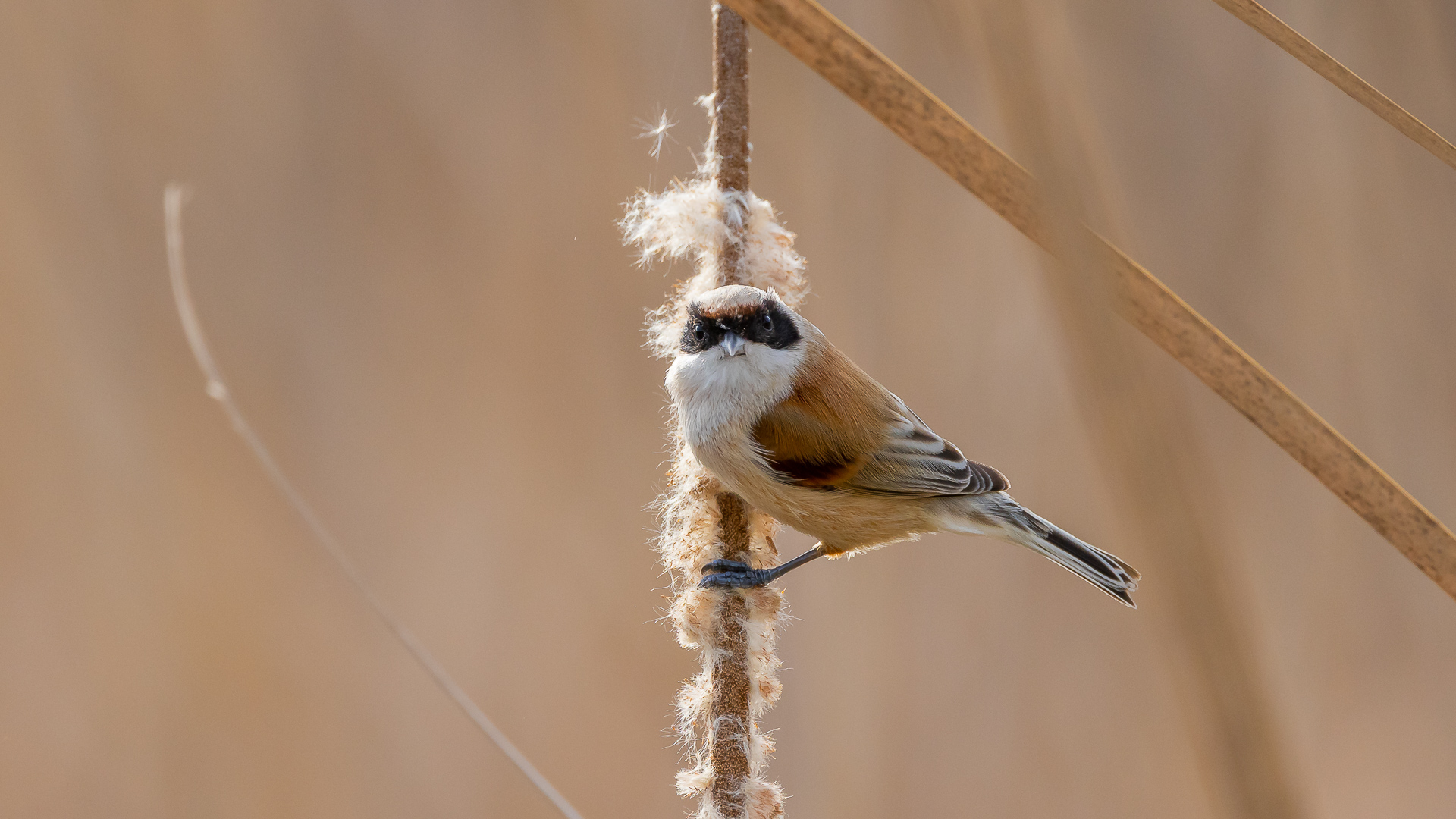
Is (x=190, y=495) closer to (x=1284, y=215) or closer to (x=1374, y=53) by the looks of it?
(x=1284, y=215)

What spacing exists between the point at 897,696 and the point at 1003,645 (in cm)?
34

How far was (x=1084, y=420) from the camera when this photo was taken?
508mm

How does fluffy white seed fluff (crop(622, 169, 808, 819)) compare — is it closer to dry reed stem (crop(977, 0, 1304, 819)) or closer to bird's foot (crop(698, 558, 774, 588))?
bird's foot (crop(698, 558, 774, 588))

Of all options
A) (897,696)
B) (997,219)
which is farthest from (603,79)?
(897,696)

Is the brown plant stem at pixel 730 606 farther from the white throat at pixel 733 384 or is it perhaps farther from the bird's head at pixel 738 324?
the white throat at pixel 733 384

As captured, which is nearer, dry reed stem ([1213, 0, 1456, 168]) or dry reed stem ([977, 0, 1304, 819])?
dry reed stem ([977, 0, 1304, 819])

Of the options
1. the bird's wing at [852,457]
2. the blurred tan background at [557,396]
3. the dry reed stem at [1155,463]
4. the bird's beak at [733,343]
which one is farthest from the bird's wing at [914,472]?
the dry reed stem at [1155,463]

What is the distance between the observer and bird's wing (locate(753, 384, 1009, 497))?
1.46 metres

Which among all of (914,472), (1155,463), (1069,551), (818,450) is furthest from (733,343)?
(1155,463)

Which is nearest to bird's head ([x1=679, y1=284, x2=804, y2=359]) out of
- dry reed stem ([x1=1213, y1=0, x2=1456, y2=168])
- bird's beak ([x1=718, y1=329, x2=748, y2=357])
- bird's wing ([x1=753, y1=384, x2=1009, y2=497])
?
bird's beak ([x1=718, y1=329, x2=748, y2=357])

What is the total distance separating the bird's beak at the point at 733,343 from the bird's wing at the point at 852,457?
0.43ft

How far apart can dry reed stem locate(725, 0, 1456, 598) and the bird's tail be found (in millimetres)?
628

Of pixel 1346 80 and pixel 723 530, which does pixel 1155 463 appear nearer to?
pixel 1346 80

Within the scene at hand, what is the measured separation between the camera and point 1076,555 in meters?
1.40
